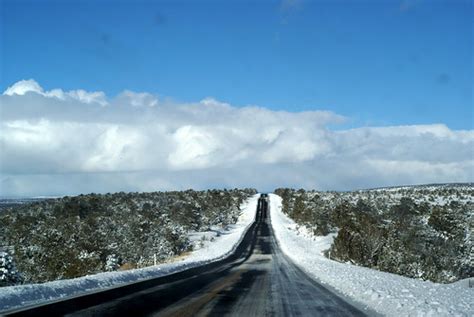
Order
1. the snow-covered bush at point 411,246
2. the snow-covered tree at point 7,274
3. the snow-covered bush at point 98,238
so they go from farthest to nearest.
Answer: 1. the snow-covered bush at point 98,238
2. the snow-covered bush at point 411,246
3. the snow-covered tree at point 7,274

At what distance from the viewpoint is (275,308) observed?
1354 cm

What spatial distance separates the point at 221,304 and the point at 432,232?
5024 centimetres

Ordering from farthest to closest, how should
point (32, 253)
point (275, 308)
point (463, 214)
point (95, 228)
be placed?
point (95, 228), point (463, 214), point (32, 253), point (275, 308)

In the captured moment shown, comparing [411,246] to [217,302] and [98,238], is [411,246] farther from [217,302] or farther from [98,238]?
[217,302]

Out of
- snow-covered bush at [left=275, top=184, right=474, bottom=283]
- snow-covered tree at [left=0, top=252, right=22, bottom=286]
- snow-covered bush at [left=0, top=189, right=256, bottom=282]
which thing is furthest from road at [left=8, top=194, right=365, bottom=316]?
snow-covered bush at [left=0, top=189, right=256, bottom=282]

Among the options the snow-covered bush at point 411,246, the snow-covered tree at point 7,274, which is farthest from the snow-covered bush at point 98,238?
the snow-covered bush at point 411,246

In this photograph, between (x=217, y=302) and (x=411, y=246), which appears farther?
(x=411, y=246)

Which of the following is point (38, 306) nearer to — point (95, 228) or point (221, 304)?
point (221, 304)

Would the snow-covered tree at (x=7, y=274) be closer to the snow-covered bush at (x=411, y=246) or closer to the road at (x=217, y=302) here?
the road at (x=217, y=302)

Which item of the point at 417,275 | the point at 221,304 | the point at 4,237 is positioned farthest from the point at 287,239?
the point at 221,304

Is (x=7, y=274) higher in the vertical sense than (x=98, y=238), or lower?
lower

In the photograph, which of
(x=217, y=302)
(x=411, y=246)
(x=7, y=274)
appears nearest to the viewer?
(x=217, y=302)

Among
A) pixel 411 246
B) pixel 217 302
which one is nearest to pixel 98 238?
pixel 411 246

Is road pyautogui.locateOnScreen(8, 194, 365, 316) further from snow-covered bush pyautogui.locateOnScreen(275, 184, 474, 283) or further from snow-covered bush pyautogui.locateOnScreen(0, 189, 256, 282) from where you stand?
snow-covered bush pyautogui.locateOnScreen(0, 189, 256, 282)
